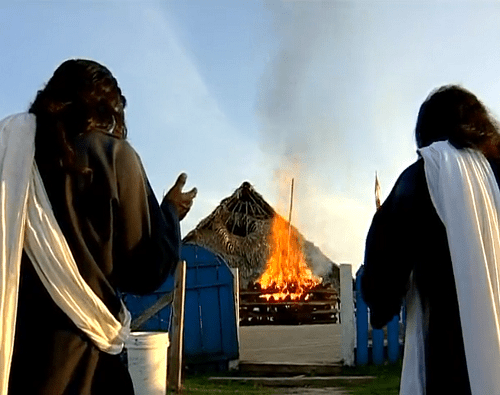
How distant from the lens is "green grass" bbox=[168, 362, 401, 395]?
21.4 ft

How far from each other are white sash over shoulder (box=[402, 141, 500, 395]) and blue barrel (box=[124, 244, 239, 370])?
650cm

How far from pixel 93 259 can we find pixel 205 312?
687 centimetres

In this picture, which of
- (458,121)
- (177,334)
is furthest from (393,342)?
(458,121)

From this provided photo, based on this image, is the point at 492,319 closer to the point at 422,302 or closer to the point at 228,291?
the point at 422,302

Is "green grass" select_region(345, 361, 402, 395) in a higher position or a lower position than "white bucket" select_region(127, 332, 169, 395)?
lower

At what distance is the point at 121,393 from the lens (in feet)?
6.27

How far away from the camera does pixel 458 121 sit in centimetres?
234

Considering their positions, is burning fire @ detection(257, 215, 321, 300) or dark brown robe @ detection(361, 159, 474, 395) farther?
burning fire @ detection(257, 215, 321, 300)

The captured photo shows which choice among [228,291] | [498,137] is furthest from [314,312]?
[498,137]

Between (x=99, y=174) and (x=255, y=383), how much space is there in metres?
5.96

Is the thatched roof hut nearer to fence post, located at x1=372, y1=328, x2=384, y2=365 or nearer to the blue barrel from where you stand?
the blue barrel

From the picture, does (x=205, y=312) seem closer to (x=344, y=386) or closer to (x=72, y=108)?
(x=344, y=386)

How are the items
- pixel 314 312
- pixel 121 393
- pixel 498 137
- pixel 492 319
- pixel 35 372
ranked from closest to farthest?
pixel 35 372 < pixel 121 393 < pixel 492 319 < pixel 498 137 < pixel 314 312

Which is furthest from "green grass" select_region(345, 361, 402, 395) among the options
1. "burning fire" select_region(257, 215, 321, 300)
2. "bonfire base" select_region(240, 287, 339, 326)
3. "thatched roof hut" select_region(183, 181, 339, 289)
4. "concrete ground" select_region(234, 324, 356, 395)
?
"thatched roof hut" select_region(183, 181, 339, 289)
